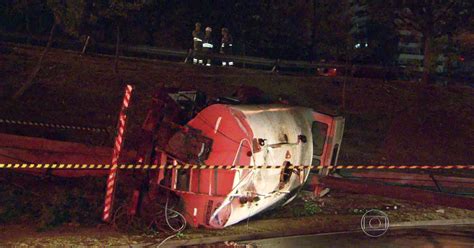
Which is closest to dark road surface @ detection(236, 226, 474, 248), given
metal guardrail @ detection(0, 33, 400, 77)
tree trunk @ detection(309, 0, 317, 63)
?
metal guardrail @ detection(0, 33, 400, 77)

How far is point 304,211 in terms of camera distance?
11469mm

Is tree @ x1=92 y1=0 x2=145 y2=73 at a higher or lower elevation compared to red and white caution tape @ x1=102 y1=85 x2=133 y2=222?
higher

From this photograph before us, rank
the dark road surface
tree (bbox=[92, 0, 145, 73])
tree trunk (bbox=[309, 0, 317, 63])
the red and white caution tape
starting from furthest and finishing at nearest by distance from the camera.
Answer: tree trunk (bbox=[309, 0, 317, 63]), tree (bbox=[92, 0, 145, 73]), the dark road surface, the red and white caution tape

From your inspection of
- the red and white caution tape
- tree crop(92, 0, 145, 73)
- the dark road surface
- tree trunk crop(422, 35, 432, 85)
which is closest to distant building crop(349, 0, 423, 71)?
tree trunk crop(422, 35, 432, 85)

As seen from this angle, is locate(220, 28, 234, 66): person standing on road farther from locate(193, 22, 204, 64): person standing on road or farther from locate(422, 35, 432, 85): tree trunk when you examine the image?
locate(422, 35, 432, 85): tree trunk

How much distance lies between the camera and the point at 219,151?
30.7 feet

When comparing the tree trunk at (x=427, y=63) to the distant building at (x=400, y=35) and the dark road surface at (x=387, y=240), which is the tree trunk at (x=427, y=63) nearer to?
the distant building at (x=400, y=35)

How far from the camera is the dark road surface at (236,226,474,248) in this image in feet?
31.6

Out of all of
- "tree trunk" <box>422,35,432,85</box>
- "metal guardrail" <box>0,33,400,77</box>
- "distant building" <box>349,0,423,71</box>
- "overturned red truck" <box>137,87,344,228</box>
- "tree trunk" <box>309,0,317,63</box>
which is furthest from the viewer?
"tree trunk" <box>309,0,317,63</box>

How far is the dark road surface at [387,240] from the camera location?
9.64 meters

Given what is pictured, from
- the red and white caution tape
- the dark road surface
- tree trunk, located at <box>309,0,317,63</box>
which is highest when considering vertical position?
tree trunk, located at <box>309,0,317,63</box>

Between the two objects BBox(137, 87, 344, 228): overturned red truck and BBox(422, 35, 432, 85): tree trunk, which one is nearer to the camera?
BBox(137, 87, 344, 228): overturned red truck

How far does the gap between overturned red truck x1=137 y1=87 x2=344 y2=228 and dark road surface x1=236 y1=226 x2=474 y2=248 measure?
681 millimetres

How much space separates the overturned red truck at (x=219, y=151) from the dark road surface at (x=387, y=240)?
0.68m
